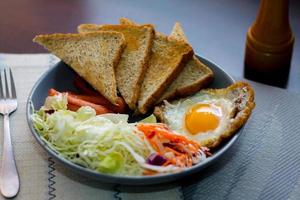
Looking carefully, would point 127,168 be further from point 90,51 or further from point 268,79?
point 268,79

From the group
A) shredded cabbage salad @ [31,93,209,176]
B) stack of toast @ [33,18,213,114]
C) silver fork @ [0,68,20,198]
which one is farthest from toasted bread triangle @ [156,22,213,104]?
silver fork @ [0,68,20,198]

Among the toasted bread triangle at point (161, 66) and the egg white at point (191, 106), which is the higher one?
the toasted bread triangle at point (161, 66)

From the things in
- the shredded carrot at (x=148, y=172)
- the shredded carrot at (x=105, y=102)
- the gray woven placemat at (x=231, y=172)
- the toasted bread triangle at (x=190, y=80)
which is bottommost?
the gray woven placemat at (x=231, y=172)

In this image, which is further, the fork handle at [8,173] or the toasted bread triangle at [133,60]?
the toasted bread triangle at [133,60]

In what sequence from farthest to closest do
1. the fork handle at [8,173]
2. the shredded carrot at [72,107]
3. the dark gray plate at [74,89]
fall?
the shredded carrot at [72,107] < the fork handle at [8,173] < the dark gray plate at [74,89]

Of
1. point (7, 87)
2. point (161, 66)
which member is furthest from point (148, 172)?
point (7, 87)

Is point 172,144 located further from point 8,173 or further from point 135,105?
point 8,173

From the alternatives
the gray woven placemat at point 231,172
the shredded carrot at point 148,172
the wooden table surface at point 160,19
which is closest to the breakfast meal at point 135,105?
the shredded carrot at point 148,172

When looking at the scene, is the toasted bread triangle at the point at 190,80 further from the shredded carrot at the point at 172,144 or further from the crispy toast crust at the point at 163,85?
the shredded carrot at the point at 172,144

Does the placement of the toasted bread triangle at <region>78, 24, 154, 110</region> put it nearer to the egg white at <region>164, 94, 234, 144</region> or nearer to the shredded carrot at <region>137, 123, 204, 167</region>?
the egg white at <region>164, 94, 234, 144</region>
